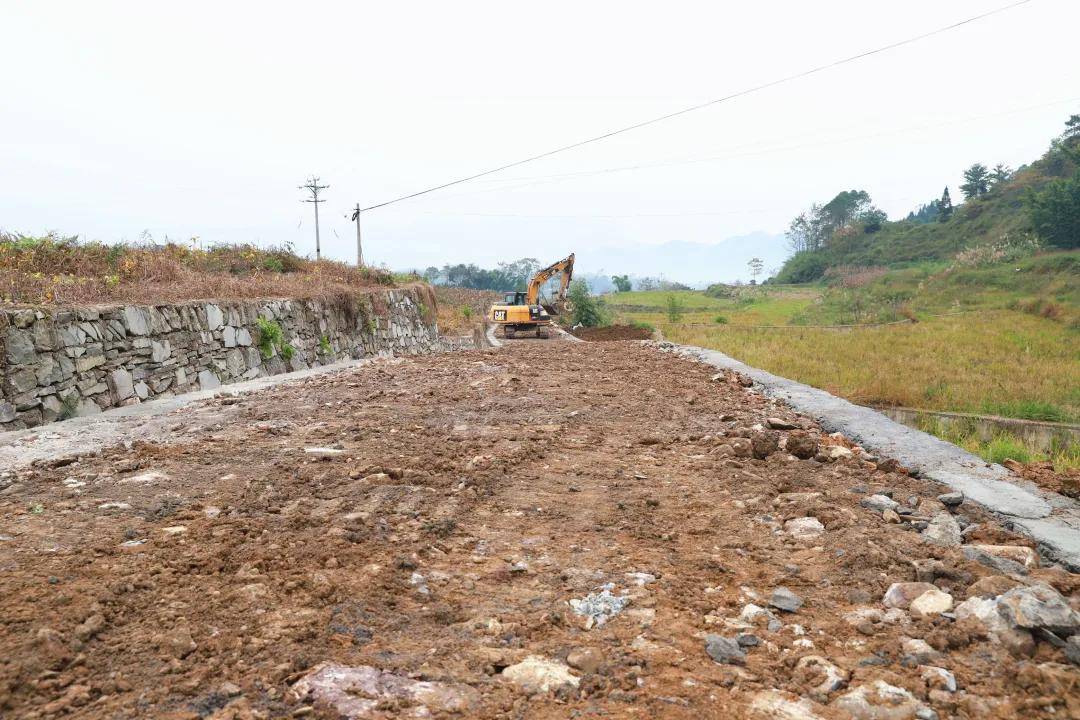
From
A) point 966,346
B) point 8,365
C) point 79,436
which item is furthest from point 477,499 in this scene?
point 966,346

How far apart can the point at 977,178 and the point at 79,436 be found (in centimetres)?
8399

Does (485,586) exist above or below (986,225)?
below

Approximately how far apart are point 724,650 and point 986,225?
62755mm

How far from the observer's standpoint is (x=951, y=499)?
3.92m

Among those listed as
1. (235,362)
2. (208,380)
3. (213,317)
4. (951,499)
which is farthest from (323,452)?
(235,362)

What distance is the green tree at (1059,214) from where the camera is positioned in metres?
37.2

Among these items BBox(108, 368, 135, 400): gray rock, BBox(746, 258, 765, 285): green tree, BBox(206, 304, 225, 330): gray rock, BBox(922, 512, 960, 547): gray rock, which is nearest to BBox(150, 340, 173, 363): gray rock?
BBox(108, 368, 135, 400): gray rock

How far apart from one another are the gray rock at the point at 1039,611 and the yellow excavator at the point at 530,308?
21.9 meters

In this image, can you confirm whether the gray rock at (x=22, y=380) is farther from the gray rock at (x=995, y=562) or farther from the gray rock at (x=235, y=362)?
the gray rock at (x=995, y=562)

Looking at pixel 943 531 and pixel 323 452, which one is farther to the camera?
pixel 323 452

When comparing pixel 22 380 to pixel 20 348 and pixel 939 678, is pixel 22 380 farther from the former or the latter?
pixel 939 678

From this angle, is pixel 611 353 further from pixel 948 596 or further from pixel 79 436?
pixel 948 596

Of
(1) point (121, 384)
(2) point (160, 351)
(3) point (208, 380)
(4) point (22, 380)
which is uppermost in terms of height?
(2) point (160, 351)

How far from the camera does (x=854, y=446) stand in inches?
217
